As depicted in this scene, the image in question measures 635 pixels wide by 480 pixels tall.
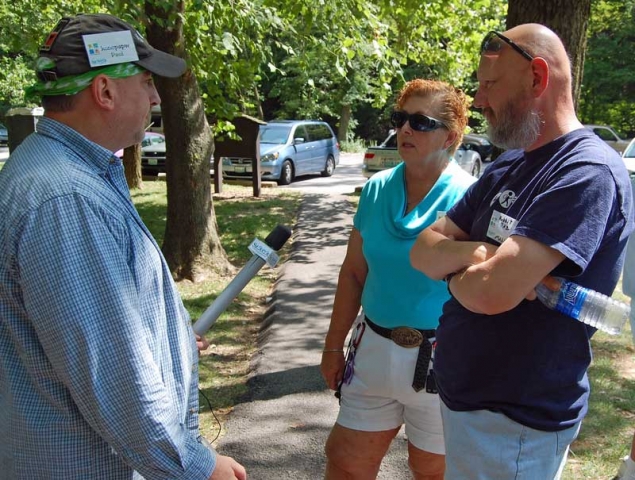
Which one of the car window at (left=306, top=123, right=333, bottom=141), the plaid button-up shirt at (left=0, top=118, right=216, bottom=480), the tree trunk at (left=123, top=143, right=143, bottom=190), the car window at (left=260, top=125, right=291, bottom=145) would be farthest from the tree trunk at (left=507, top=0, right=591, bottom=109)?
the car window at (left=306, top=123, right=333, bottom=141)

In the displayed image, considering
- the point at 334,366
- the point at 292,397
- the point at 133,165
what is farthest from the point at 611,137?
the point at 334,366

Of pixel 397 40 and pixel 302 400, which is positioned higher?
pixel 397 40

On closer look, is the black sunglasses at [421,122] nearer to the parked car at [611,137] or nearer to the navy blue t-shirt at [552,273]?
the navy blue t-shirt at [552,273]

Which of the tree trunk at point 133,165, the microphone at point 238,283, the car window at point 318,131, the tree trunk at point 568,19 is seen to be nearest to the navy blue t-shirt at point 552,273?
the microphone at point 238,283

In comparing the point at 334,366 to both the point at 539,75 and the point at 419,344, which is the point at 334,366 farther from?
the point at 539,75

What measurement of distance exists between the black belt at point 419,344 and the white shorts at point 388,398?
0.02m

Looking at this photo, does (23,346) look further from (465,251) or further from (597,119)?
(597,119)

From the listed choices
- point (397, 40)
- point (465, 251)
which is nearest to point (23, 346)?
point (465, 251)

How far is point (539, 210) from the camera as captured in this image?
170cm

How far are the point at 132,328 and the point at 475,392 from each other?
1.01 m

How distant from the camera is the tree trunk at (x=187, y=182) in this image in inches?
288

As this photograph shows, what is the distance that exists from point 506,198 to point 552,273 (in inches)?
12.1

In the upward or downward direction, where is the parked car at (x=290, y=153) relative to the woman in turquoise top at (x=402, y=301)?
downward

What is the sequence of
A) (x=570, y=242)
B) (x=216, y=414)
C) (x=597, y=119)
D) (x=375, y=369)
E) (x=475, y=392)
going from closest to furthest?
1. (x=570, y=242)
2. (x=475, y=392)
3. (x=375, y=369)
4. (x=216, y=414)
5. (x=597, y=119)
